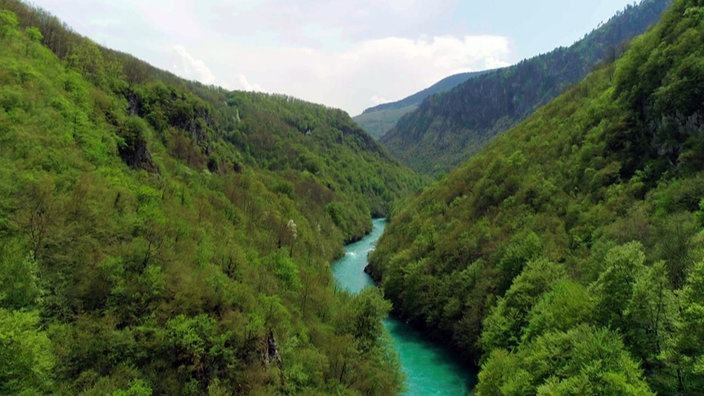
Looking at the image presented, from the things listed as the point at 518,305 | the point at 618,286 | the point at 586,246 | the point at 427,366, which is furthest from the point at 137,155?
the point at 618,286

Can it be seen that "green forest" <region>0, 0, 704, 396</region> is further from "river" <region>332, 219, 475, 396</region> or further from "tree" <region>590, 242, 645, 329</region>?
"river" <region>332, 219, 475, 396</region>

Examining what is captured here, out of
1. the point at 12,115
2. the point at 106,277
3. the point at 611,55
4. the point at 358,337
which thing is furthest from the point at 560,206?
the point at 611,55

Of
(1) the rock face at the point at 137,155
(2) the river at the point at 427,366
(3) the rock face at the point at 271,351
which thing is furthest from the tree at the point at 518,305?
(1) the rock face at the point at 137,155

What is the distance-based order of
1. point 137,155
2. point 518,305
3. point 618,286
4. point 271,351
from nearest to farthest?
point 618,286 → point 271,351 → point 518,305 → point 137,155

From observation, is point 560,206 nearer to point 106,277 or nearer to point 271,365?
→ point 271,365

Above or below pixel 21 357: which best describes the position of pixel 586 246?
above

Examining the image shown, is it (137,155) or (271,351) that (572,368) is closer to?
(271,351)

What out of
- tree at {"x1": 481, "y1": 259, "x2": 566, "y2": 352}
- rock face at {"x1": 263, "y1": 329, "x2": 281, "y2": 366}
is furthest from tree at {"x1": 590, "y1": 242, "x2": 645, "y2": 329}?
rock face at {"x1": 263, "y1": 329, "x2": 281, "y2": 366}

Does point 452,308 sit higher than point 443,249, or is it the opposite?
point 443,249

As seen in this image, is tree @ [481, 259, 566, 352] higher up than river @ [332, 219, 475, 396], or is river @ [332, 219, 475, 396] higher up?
tree @ [481, 259, 566, 352]
